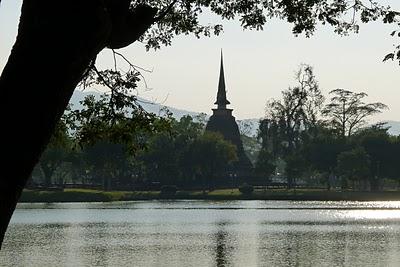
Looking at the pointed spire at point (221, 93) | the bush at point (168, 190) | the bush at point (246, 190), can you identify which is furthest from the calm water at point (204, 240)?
the pointed spire at point (221, 93)

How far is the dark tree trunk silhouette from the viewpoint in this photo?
457 cm

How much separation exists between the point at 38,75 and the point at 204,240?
30.2m

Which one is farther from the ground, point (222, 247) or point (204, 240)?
point (204, 240)

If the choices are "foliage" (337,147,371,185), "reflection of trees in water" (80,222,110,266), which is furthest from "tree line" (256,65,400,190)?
"reflection of trees in water" (80,222,110,266)

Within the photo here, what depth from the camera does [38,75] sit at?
15.1ft

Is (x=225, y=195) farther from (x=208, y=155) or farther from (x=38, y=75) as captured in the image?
(x=38, y=75)

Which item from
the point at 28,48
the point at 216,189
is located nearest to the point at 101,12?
the point at 28,48

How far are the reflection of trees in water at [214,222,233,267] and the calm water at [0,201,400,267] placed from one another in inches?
0.8

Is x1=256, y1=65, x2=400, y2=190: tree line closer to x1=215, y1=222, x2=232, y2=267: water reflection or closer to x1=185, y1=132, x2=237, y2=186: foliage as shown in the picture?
x1=185, y1=132, x2=237, y2=186: foliage

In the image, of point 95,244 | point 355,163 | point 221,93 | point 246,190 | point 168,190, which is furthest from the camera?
point 221,93

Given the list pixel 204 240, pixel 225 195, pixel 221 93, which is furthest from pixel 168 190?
pixel 204 240

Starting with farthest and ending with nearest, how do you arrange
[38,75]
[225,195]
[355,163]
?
[225,195]
[355,163]
[38,75]

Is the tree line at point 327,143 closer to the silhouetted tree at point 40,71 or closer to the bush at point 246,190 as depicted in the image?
the bush at point 246,190

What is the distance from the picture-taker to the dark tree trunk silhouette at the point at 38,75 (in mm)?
4570
